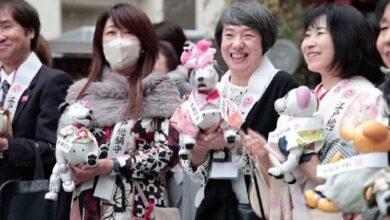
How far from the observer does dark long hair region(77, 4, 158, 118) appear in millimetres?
3232

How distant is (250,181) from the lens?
2912 mm

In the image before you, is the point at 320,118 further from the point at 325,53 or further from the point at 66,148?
the point at 66,148

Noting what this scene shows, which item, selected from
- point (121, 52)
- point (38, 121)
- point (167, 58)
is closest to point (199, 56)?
point (121, 52)

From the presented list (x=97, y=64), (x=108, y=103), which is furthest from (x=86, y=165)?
(x=97, y=64)

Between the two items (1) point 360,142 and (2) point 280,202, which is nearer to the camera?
(1) point 360,142

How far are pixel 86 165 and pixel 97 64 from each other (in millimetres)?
574

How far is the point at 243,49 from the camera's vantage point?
9.72ft

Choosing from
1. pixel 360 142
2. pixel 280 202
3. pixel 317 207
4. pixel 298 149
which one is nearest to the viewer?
pixel 360 142

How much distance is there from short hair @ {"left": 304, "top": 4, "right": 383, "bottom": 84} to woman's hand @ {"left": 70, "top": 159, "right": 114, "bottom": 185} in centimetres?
106

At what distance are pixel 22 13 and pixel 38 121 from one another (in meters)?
0.62

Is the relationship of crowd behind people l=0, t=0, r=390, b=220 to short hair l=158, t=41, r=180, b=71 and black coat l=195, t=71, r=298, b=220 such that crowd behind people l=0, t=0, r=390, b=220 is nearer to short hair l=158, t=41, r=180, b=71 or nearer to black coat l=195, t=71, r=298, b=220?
black coat l=195, t=71, r=298, b=220

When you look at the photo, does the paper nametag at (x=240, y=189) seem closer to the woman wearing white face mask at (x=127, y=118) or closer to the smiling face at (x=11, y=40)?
the woman wearing white face mask at (x=127, y=118)

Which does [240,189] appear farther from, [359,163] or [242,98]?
[359,163]

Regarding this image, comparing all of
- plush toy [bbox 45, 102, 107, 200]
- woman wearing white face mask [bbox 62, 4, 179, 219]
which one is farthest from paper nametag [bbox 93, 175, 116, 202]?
plush toy [bbox 45, 102, 107, 200]
